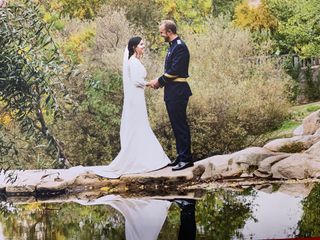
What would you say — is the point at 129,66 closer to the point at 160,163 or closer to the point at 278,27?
the point at 160,163

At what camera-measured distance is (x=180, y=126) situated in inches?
166

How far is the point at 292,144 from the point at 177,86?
76 cm

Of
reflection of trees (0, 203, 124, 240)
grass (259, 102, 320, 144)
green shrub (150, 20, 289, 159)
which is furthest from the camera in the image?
grass (259, 102, 320, 144)

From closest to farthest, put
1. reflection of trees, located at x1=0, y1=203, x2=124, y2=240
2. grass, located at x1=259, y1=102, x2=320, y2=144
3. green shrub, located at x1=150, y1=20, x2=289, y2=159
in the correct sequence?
reflection of trees, located at x1=0, y1=203, x2=124, y2=240
green shrub, located at x1=150, y1=20, x2=289, y2=159
grass, located at x1=259, y1=102, x2=320, y2=144

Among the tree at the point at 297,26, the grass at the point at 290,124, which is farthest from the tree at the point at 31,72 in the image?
the tree at the point at 297,26

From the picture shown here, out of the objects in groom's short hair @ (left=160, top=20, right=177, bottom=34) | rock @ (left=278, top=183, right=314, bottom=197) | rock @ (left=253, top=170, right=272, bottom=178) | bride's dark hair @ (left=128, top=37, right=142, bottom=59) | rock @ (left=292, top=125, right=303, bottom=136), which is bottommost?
rock @ (left=278, top=183, right=314, bottom=197)

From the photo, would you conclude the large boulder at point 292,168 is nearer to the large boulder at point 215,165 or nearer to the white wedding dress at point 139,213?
the large boulder at point 215,165

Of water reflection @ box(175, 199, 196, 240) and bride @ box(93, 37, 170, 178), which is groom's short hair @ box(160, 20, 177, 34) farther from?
water reflection @ box(175, 199, 196, 240)

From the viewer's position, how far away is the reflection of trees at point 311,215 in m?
4.32

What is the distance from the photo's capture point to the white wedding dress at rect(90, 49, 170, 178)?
4.18 meters

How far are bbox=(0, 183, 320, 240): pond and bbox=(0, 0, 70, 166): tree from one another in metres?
0.31

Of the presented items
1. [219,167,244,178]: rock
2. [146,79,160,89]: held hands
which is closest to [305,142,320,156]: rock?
[219,167,244,178]: rock

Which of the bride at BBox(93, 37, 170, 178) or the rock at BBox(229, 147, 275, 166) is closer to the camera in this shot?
the bride at BBox(93, 37, 170, 178)

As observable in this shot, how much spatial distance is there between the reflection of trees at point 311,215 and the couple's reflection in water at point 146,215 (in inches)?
25.7
